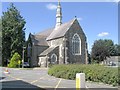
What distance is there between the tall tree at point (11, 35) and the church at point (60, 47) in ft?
15.4

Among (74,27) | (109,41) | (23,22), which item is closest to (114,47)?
(109,41)

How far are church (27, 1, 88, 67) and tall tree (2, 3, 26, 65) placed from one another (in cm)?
469

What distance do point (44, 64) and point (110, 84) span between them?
47019 millimetres

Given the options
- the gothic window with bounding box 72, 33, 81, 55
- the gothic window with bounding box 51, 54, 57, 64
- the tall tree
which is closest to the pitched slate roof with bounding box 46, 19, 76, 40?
the gothic window with bounding box 72, 33, 81, 55

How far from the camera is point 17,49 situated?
7100 cm

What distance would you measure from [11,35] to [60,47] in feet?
47.3

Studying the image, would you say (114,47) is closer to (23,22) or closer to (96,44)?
(96,44)

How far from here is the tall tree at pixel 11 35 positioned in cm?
7025

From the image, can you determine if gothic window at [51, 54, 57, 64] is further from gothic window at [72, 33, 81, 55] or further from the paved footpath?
the paved footpath

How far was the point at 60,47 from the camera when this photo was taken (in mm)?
69875

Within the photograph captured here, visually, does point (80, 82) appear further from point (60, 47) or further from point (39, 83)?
point (60, 47)

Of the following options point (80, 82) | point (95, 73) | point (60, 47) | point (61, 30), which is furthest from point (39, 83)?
point (61, 30)

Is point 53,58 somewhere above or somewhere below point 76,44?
below

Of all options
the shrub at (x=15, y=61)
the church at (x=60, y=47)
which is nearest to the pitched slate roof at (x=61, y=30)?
the church at (x=60, y=47)
